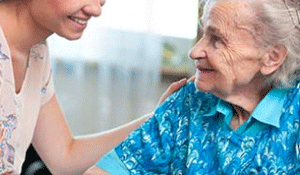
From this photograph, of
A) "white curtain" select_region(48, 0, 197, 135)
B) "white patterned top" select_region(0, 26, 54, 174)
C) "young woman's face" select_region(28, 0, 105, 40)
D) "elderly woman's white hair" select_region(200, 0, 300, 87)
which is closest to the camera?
"elderly woman's white hair" select_region(200, 0, 300, 87)

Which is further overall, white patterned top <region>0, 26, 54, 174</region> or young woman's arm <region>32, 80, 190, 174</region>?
young woman's arm <region>32, 80, 190, 174</region>

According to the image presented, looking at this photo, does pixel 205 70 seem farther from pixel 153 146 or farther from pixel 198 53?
pixel 153 146

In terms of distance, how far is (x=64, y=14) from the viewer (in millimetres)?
1614

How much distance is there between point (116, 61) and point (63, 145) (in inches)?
56.5

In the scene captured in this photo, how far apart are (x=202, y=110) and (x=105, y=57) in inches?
70.6

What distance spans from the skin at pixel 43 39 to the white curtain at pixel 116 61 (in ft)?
4.47

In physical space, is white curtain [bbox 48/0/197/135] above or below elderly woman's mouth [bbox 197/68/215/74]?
below

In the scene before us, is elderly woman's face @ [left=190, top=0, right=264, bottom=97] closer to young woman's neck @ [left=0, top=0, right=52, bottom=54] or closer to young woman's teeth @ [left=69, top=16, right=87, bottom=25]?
young woman's teeth @ [left=69, top=16, right=87, bottom=25]

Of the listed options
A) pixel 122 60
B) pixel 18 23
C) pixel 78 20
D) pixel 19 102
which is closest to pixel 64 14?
pixel 78 20

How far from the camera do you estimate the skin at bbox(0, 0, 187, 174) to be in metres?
1.63

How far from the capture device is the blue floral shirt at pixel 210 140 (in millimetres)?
1531

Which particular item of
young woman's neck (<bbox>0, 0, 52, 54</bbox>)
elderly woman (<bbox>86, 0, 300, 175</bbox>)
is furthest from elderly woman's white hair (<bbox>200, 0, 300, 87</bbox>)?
young woman's neck (<bbox>0, 0, 52, 54</bbox>)

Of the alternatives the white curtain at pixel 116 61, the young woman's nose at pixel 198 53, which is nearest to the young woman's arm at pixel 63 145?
the young woman's nose at pixel 198 53

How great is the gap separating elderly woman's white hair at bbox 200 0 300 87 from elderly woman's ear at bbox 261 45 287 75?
1 centimetres
